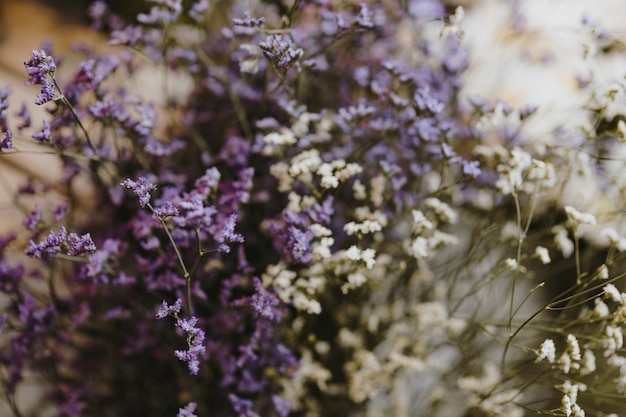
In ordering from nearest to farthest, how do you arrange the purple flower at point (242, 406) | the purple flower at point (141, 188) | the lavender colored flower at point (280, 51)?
the purple flower at point (141, 188) → the lavender colored flower at point (280, 51) → the purple flower at point (242, 406)

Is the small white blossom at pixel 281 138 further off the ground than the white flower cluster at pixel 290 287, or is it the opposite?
the small white blossom at pixel 281 138

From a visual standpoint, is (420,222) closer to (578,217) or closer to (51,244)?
(578,217)

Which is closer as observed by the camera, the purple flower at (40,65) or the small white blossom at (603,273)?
the purple flower at (40,65)

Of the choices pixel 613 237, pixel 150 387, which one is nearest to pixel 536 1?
→ pixel 613 237

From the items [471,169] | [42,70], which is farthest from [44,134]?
[471,169]

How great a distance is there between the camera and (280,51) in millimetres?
729

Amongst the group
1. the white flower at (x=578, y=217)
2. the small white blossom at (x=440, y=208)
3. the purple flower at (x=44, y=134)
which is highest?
the small white blossom at (x=440, y=208)

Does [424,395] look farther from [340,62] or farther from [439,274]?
[340,62]

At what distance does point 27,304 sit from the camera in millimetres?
843

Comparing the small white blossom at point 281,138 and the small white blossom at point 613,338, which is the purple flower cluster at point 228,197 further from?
the small white blossom at point 613,338

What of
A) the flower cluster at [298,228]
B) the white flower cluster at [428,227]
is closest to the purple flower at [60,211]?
the flower cluster at [298,228]

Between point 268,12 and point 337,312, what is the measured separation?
681mm

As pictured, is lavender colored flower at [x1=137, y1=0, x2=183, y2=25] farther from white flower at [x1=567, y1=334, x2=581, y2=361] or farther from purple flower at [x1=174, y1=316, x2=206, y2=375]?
white flower at [x1=567, y1=334, x2=581, y2=361]

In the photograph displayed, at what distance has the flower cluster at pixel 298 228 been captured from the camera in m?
0.79
